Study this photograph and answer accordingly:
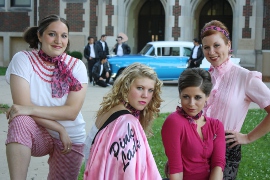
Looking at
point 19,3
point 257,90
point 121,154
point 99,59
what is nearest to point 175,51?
point 99,59

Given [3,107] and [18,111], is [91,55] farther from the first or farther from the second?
[18,111]

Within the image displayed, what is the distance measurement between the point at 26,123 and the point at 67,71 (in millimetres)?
516

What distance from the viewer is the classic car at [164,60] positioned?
16.3 metres

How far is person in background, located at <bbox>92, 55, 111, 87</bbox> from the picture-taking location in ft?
50.5

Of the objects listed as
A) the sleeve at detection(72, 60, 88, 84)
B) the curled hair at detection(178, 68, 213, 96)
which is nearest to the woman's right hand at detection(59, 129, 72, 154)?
the sleeve at detection(72, 60, 88, 84)

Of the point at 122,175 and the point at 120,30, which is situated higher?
the point at 120,30

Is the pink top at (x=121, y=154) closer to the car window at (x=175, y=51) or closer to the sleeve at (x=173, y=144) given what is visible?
the sleeve at (x=173, y=144)

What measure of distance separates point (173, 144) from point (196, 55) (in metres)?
12.6

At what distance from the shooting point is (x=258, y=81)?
336 centimetres

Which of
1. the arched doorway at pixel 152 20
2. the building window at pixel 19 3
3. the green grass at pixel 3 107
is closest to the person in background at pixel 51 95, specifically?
the green grass at pixel 3 107

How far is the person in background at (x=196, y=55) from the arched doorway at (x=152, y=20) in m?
6.72

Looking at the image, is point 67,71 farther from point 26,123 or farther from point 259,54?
point 259,54

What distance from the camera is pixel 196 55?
15609 mm

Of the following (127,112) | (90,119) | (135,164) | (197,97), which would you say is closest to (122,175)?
(135,164)
